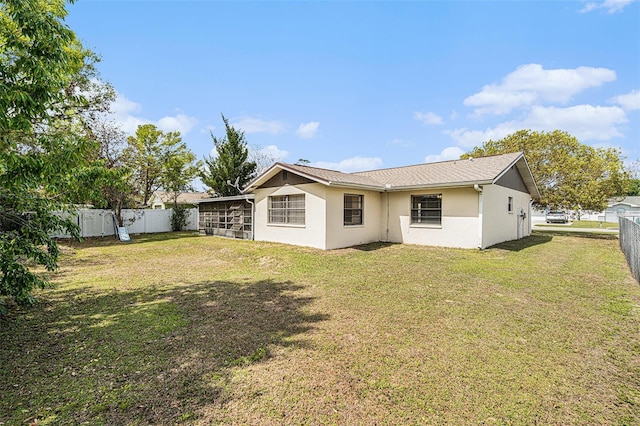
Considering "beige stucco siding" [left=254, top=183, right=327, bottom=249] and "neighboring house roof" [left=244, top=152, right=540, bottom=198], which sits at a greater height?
"neighboring house roof" [left=244, top=152, right=540, bottom=198]

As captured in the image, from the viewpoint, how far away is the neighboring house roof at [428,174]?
11522 mm

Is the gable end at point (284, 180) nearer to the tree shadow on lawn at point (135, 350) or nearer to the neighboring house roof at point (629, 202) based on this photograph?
the tree shadow on lawn at point (135, 350)

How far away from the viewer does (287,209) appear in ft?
44.4

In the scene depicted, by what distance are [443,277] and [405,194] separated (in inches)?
261

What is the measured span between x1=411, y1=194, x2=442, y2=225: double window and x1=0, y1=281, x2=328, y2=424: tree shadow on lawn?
8782mm

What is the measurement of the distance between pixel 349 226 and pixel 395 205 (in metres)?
2.72

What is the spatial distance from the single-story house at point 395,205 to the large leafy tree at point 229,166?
12.7 m

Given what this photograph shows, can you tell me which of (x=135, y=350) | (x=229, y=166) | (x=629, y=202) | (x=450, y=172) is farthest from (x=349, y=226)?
(x=629, y=202)

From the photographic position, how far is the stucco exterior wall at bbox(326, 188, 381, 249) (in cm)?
1177

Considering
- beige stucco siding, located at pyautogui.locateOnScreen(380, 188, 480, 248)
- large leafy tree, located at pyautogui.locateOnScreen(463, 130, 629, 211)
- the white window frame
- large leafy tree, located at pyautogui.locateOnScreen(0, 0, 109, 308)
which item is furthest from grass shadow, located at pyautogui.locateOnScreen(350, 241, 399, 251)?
large leafy tree, located at pyautogui.locateOnScreen(463, 130, 629, 211)

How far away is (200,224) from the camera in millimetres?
19391

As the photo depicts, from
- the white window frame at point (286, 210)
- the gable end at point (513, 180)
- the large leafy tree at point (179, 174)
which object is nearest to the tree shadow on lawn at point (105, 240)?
the large leafy tree at point (179, 174)

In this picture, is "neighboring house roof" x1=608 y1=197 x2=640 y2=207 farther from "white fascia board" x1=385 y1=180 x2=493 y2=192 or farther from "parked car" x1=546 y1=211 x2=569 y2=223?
"white fascia board" x1=385 y1=180 x2=493 y2=192

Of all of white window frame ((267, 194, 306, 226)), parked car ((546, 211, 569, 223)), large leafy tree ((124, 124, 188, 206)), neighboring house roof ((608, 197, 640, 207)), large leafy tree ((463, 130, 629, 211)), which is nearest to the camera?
white window frame ((267, 194, 306, 226))
